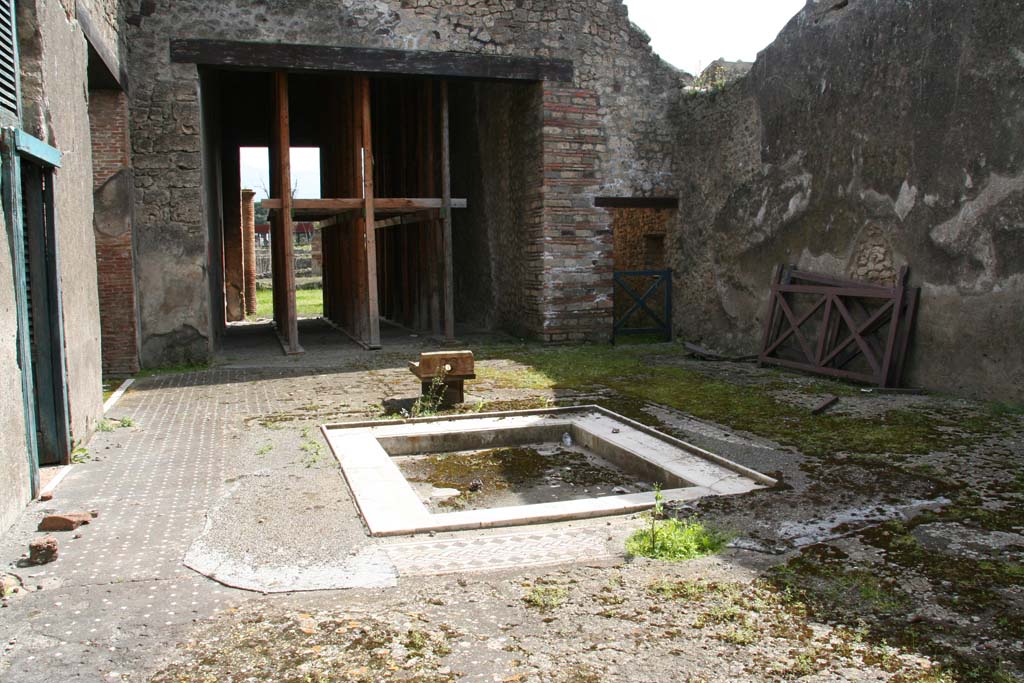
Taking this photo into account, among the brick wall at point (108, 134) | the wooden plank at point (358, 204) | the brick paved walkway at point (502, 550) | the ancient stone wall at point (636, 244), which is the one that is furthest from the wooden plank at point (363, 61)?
the brick paved walkway at point (502, 550)

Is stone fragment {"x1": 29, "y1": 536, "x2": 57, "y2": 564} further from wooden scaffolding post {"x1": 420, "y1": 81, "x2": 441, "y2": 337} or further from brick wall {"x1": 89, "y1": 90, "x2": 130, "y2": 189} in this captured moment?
wooden scaffolding post {"x1": 420, "y1": 81, "x2": 441, "y2": 337}

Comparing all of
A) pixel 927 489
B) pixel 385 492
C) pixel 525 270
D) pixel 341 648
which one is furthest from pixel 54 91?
pixel 525 270

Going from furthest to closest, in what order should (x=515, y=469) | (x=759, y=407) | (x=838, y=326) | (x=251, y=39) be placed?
(x=251, y=39) < (x=838, y=326) < (x=759, y=407) < (x=515, y=469)

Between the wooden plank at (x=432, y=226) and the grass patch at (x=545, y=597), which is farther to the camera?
the wooden plank at (x=432, y=226)

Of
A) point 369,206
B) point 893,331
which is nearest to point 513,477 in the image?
point 893,331

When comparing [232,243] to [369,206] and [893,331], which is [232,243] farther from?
[893,331]

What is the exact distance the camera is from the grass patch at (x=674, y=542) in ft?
12.7

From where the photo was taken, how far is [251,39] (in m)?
10.5

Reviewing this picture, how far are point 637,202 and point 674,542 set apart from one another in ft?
29.7

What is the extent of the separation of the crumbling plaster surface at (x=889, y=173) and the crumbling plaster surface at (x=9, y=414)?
729 centimetres

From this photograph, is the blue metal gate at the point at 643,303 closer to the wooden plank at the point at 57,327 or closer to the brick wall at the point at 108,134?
the brick wall at the point at 108,134

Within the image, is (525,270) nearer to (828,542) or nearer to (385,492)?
Result: (385,492)

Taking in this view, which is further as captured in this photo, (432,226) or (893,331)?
(432,226)

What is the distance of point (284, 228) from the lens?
1143 centimetres
